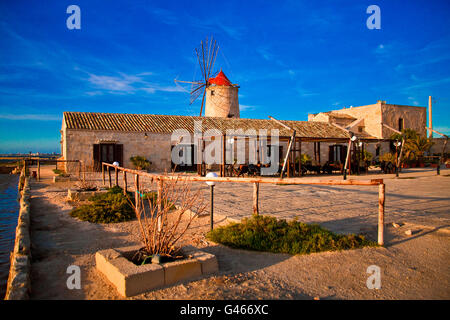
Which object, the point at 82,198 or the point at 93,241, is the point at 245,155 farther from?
the point at 93,241

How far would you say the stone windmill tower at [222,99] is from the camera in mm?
24766

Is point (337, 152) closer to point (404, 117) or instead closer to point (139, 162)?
point (404, 117)

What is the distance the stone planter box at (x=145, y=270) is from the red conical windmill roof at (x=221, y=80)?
899 inches

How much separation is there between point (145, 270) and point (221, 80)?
936 inches

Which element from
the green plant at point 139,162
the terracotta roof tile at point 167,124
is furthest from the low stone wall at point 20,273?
the terracotta roof tile at point 167,124

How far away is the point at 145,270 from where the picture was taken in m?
2.76

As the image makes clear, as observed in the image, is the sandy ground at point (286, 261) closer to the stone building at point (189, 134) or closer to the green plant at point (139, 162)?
the stone building at point (189, 134)

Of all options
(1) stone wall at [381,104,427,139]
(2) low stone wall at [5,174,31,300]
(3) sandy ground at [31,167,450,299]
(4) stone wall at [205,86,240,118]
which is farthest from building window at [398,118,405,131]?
(2) low stone wall at [5,174,31,300]

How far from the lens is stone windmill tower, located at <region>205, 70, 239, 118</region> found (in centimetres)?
2477

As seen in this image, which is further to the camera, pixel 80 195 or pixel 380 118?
pixel 380 118

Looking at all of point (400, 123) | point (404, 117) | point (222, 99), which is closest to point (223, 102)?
point (222, 99)
